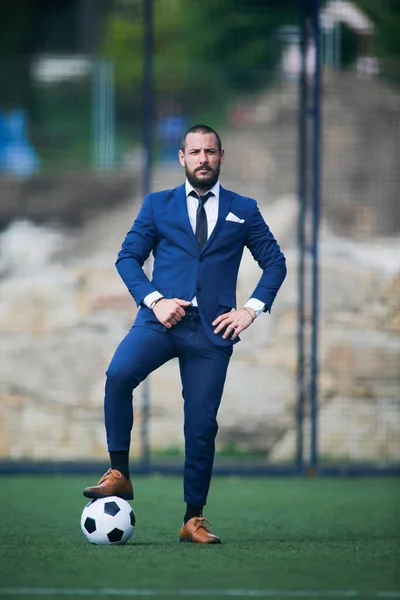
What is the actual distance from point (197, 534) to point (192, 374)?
0.61 metres

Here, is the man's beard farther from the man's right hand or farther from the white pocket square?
the man's right hand

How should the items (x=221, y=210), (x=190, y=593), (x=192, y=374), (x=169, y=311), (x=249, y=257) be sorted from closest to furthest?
(x=190, y=593), (x=169, y=311), (x=192, y=374), (x=221, y=210), (x=249, y=257)

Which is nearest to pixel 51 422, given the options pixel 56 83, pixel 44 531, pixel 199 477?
pixel 56 83

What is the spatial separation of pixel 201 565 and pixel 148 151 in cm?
427

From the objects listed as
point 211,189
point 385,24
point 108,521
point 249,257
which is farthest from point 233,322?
point 385,24

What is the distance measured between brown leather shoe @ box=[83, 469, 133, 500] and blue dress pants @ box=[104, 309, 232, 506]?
0.11 m

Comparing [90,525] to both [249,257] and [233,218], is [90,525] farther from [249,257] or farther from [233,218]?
[249,257]

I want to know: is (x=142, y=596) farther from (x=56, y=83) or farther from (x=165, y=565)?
(x=56, y=83)

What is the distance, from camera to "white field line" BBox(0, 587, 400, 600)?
150 inches

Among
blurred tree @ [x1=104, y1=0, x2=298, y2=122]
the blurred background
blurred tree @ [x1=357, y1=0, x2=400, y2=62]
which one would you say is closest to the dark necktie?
the blurred background

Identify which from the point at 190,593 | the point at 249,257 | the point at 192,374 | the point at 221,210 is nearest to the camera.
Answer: the point at 190,593

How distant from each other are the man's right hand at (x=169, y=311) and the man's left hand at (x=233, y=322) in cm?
17

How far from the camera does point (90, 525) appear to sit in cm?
492

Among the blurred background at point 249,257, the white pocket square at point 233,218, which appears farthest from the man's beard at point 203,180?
the blurred background at point 249,257
